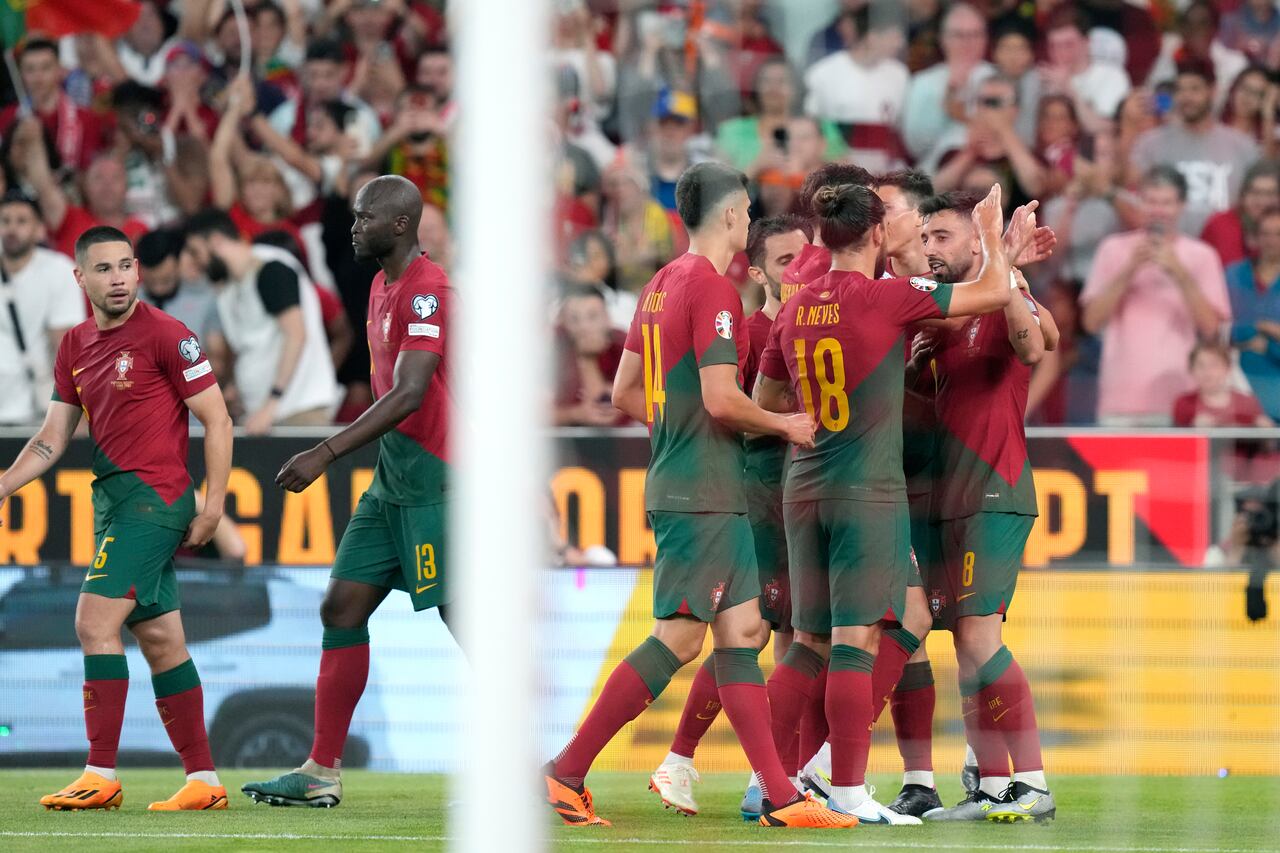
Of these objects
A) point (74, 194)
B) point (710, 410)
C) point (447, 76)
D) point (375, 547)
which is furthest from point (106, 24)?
point (710, 410)

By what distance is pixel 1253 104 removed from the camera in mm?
7527

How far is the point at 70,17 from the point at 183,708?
4.87 metres

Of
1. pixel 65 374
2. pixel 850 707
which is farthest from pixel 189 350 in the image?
pixel 850 707

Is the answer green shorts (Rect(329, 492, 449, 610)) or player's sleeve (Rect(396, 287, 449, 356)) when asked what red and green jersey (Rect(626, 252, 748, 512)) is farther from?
green shorts (Rect(329, 492, 449, 610))

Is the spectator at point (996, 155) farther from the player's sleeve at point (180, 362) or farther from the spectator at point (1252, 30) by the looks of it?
the player's sleeve at point (180, 362)

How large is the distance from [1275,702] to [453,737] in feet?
11.4

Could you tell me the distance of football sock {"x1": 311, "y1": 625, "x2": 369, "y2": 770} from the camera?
6.36 meters

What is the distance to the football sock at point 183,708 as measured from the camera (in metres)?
6.49

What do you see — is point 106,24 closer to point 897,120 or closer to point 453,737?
point 453,737

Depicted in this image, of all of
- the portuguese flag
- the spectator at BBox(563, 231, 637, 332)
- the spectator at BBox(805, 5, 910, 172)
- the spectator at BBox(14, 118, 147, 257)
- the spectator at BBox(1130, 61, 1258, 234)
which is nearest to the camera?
the spectator at BBox(563, 231, 637, 332)

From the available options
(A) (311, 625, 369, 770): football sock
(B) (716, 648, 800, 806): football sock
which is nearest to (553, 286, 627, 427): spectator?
(B) (716, 648, 800, 806): football sock

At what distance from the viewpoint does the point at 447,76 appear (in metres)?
8.20

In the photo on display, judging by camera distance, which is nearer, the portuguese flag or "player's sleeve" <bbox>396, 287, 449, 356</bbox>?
"player's sleeve" <bbox>396, 287, 449, 356</bbox>

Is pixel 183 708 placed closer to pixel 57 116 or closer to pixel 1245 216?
pixel 57 116
